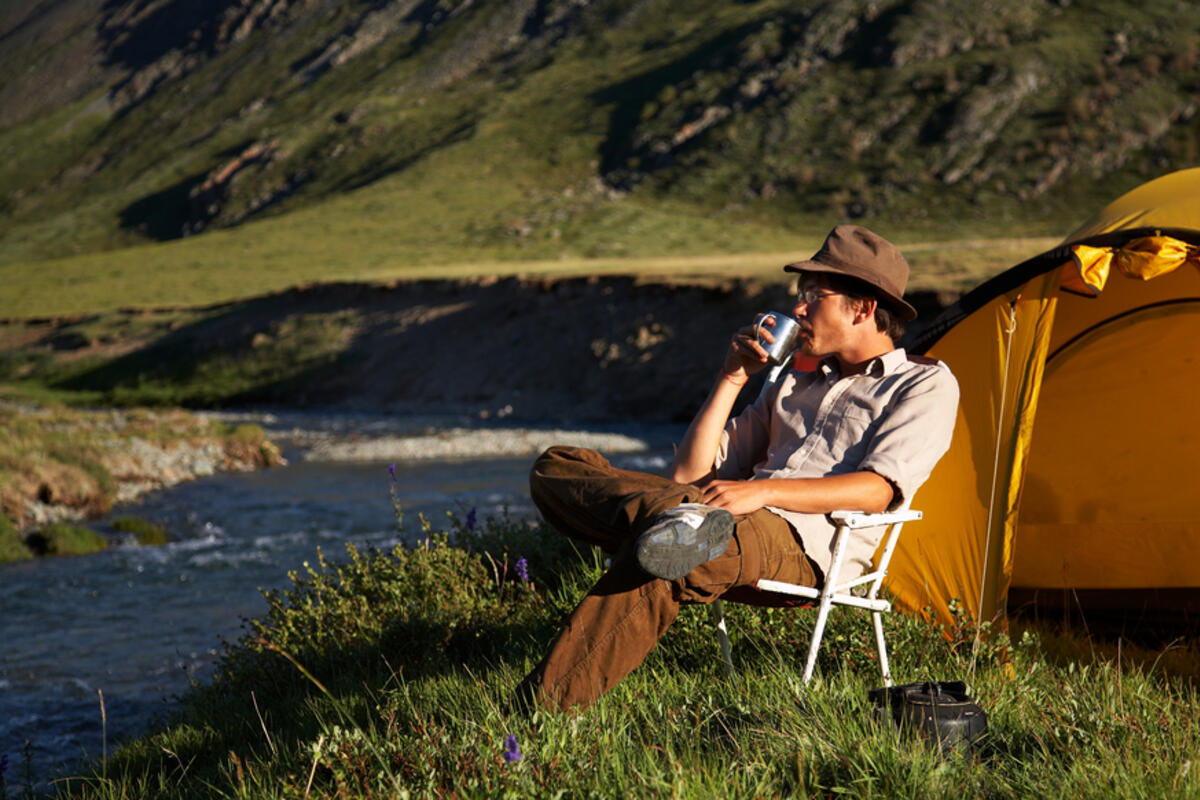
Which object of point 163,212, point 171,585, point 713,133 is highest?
point 163,212

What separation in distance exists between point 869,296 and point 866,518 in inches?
35.1

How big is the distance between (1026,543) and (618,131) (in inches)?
3157

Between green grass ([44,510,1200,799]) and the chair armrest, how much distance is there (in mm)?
510

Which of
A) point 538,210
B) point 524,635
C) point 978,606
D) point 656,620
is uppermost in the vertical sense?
point 656,620

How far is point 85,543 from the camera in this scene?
1280 cm

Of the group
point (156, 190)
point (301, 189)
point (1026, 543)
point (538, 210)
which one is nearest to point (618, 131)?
point (538, 210)

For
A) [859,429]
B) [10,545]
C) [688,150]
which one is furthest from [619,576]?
[688,150]

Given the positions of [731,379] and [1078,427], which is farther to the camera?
[1078,427]

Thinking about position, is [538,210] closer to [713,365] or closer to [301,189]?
[301,189]

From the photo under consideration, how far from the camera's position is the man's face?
416 centimetres

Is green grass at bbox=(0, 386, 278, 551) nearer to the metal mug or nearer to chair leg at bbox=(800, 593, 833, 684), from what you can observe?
the metal mug

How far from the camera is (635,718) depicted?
11.3ft

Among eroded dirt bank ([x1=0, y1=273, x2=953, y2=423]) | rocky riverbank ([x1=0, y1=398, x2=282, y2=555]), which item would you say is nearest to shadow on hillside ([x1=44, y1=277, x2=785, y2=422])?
eroded dirt bank ([x1=0, y1=273, x2=953, y2=423])

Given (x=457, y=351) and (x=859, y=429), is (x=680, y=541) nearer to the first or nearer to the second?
(x=859, y=429)
